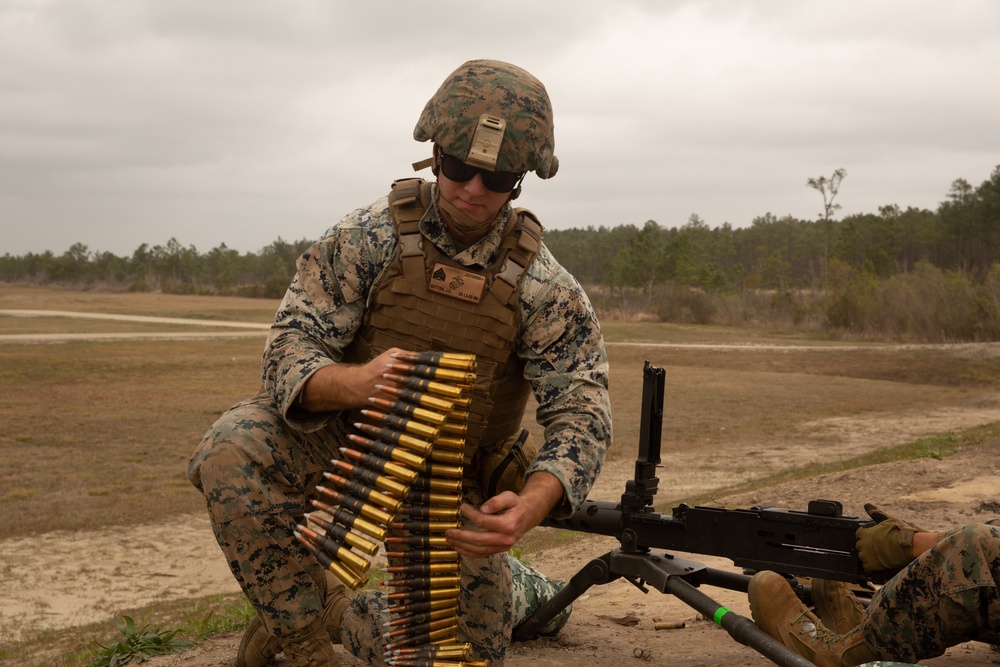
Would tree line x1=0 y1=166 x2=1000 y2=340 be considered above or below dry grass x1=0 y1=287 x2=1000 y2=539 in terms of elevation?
above

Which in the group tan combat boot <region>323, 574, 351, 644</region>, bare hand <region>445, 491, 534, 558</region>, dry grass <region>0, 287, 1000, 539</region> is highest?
bare hand <region>445, 491, 534, 558</region>

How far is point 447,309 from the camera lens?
4.02m

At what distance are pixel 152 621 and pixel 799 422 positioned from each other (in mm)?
14096

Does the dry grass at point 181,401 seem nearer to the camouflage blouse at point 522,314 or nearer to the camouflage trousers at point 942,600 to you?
the camouflage blouse at point 522,314

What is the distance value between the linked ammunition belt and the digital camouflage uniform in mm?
252

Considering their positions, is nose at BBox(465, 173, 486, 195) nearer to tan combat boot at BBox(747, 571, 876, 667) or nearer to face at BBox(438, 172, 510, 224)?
face at BBox(438, 172, 510, 224)

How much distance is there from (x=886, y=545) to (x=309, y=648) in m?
2.42

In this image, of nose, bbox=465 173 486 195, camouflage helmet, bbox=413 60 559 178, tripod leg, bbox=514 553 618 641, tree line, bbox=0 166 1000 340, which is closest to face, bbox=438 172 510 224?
nose, bbox=465 173 486 195

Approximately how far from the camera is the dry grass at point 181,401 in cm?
1123

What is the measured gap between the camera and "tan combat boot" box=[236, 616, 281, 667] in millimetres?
4402

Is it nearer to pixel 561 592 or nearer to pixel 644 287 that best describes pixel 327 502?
pixel 561 592

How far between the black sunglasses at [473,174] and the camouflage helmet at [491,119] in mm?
33

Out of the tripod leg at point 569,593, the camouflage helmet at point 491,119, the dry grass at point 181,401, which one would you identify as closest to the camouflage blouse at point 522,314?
the camouflage helmet at point 491,119

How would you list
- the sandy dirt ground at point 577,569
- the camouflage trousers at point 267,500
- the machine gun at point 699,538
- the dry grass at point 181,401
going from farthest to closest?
1. the dry grass at point 181,401
2. the sandy dirt ground at point 577,569
3. the machine gun at point 699,538
4. the camouflage trousers at point 267,500
